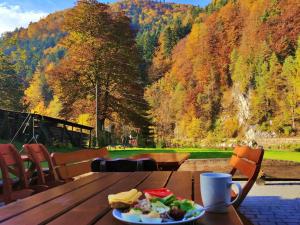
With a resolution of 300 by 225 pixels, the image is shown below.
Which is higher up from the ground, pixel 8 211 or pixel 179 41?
pixel 179 41

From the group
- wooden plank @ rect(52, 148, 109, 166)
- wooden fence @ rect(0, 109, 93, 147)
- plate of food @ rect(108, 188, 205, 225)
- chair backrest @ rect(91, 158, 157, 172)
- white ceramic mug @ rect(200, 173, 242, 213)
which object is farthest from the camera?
wooden fence @ rect(0, 109, 93, 147)

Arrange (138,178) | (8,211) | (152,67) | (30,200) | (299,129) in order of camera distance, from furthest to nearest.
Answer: (152,67)
(299,129)
(138,178)
(30,200)
(8,211)

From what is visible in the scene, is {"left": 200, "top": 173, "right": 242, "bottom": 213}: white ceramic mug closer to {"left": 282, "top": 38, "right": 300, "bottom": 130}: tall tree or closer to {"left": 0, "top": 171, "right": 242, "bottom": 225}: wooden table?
{"left": 0, "top": 171, "right": 242, "bottom": 225}: wooden table

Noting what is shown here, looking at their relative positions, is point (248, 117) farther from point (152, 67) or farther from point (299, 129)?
point (152, 67)

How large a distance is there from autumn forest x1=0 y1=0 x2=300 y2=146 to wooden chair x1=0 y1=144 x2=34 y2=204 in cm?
1370

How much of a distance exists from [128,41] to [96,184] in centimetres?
3025

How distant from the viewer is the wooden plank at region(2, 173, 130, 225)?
5.41 feet

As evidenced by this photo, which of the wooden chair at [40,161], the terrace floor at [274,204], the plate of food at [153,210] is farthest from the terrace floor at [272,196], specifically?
the wooden chair at [40,161]

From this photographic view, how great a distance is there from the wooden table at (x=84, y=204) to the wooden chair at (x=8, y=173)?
81cm

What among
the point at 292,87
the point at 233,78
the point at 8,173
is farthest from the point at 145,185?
the point at 233,78

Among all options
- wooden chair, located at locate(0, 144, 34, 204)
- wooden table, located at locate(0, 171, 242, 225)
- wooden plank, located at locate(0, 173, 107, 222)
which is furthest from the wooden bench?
wooden plank, located at locate(0, 173, 107, 222)

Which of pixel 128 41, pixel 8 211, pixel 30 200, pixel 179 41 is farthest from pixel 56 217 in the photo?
pixel 179 41

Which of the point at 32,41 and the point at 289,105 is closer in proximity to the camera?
the point at 289,105

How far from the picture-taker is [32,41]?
81062 mm
